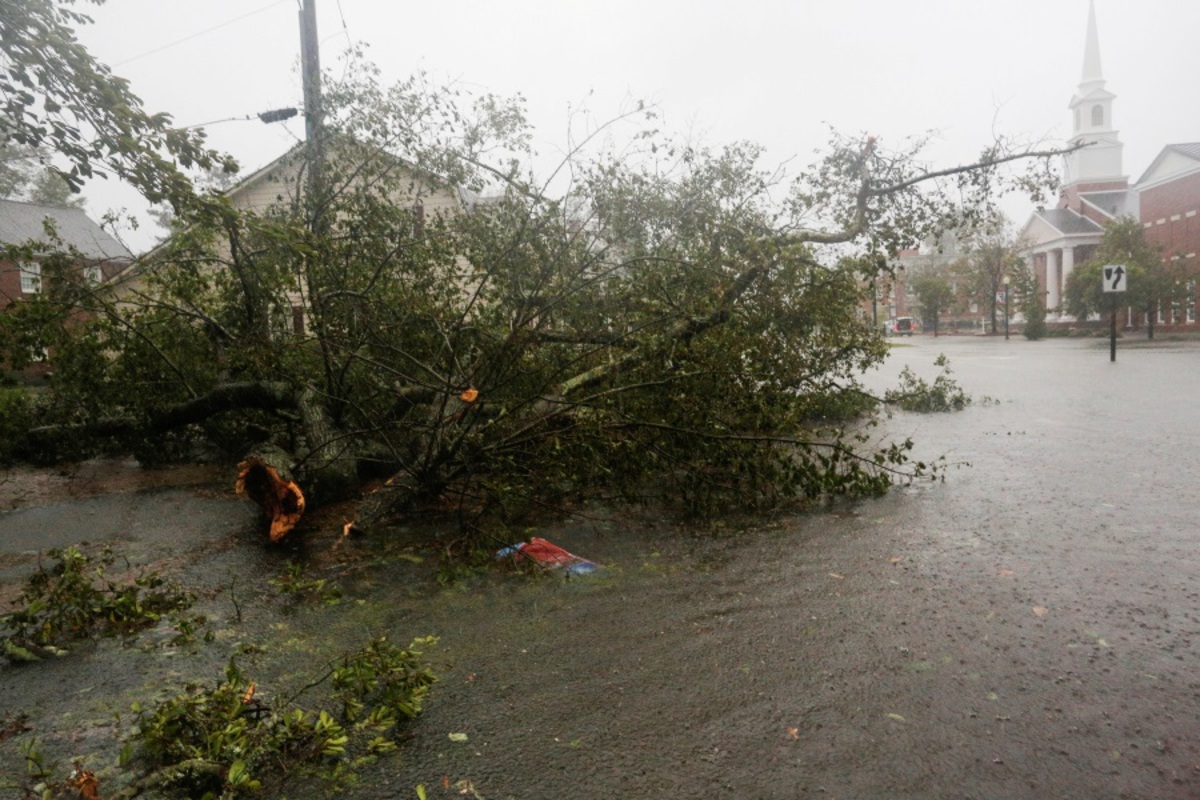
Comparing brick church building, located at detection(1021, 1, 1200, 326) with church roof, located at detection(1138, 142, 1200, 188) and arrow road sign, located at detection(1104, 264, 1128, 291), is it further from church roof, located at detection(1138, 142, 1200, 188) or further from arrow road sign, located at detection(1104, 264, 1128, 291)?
arrow road sign, located at detection(1104, 264, 1128, 291)

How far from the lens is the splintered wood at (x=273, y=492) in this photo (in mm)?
6023

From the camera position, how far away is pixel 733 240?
953 cm

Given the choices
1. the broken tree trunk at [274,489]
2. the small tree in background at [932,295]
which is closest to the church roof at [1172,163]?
the small tree in background at [932,295]

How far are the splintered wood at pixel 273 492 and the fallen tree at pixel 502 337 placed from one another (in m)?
0.02

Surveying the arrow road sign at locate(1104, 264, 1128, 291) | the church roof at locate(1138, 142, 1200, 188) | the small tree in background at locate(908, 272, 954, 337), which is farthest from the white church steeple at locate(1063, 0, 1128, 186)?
the arrow road sign at locate(1104, 264, 1128, 291)

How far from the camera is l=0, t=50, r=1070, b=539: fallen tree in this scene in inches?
240

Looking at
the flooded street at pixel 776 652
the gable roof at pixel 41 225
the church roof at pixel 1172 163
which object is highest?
the church roof at pixel 1172 163

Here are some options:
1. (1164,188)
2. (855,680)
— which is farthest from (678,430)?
(1164,188)

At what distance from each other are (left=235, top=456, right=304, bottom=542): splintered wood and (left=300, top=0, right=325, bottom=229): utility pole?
3082 millimetres

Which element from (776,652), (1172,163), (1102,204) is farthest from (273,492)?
(1102,204)

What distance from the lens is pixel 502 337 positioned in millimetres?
6168

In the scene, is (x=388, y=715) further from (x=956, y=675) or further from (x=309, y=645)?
(x=956, y=675)

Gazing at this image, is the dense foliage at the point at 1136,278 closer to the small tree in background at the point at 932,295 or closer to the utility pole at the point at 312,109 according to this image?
the small tree in background at the point at 932,295

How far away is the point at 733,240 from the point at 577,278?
3.40 m
